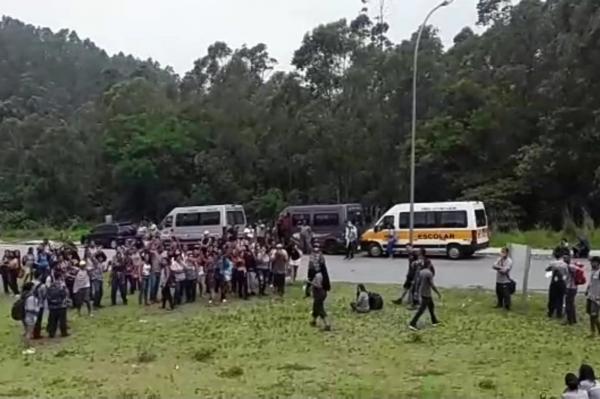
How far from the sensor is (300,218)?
38.3m

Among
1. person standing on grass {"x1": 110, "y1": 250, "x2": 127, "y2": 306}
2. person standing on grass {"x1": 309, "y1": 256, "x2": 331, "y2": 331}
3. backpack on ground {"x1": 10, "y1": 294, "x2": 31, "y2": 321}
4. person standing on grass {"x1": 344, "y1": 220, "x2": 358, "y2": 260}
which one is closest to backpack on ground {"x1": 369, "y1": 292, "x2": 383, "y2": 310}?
person standing on grass {"x1": 309, "y1": 256, "x2": 331, "y2": 331}

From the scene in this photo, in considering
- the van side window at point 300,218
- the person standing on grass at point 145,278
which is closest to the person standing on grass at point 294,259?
the person standing on grass at point 145,278

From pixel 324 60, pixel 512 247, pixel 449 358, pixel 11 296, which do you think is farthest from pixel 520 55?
pixel 449 358

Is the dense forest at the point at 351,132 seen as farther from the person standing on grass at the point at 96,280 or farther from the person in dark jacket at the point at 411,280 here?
the person standing on grass at the point at 96,280

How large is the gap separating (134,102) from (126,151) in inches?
338

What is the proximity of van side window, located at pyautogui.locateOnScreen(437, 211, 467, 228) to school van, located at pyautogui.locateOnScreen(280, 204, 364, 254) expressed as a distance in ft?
14.8

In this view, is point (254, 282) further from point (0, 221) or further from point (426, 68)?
point (0, 221)

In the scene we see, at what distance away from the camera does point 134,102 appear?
236ft

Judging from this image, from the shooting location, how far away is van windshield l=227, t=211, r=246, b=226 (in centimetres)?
4182

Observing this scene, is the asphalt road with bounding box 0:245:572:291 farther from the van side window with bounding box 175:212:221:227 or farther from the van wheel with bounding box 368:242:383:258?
the van side window with bounding box 175:212:221:227

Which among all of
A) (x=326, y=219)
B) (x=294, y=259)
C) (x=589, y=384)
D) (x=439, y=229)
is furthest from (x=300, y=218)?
(x=589, y=384)

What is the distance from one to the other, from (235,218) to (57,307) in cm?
2311

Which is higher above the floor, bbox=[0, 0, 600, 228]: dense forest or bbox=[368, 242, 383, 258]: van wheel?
bbox=[0, 0, 600, 228]: dense forest

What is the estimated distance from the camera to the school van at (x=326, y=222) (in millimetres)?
37406
